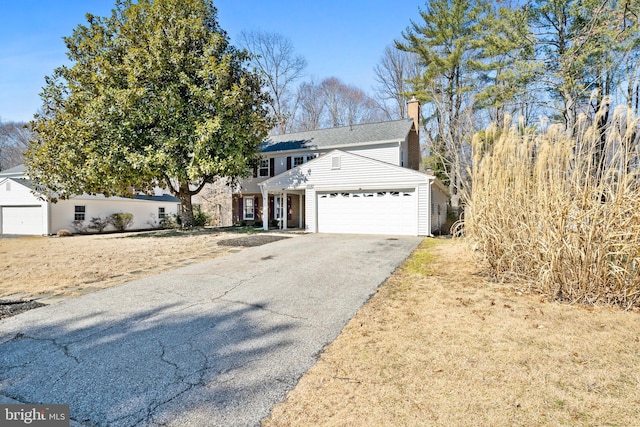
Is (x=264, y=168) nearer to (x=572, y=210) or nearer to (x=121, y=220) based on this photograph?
(x=121, y=220)

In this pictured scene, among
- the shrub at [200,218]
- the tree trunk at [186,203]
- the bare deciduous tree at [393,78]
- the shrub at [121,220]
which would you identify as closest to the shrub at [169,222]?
the shrub at [200,218]

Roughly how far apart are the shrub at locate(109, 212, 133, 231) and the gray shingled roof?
392 inches

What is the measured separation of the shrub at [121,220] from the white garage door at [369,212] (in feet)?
45.6

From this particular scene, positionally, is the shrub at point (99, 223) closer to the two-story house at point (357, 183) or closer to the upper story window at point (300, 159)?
the two-story house at point (357, 183)

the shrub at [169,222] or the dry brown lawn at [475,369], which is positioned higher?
the shrub at [169,222]

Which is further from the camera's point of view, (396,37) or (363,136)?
(396,37)

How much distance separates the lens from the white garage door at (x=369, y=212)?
555 inches

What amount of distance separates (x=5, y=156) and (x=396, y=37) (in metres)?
44.3

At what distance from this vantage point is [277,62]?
31703mm

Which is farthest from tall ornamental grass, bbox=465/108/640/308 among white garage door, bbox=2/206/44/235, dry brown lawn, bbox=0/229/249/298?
white garage door, bbox=2/206/44/235

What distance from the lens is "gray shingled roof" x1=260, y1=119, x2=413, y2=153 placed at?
60.4 ft

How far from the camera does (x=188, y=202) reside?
18.0 m

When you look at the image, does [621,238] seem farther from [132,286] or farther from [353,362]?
[132,286]

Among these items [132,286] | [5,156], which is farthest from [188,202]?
[5,156]
